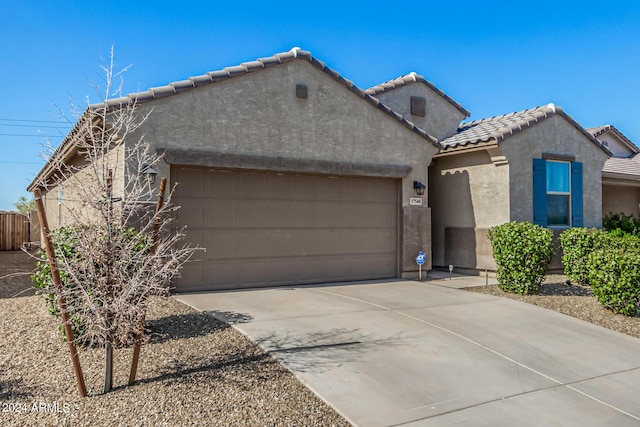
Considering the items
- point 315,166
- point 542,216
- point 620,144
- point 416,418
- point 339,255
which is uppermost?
point 620,144

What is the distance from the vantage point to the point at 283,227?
9547 mm

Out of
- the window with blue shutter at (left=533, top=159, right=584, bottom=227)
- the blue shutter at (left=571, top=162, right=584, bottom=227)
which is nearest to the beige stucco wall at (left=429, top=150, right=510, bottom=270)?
the window with blue shutter at (left=533, top=159, right=584, bottom=227)

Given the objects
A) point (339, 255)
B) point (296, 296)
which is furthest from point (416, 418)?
point (339, 255)

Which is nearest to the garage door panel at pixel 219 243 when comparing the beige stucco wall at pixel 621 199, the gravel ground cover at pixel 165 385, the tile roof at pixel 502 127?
the gravel ground cover at pixel 165 385

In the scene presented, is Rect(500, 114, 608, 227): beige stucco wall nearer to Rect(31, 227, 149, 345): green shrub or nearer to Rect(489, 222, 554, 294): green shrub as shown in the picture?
Rect(489, 222, 554, 294): green shrub

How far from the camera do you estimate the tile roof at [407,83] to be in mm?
13750

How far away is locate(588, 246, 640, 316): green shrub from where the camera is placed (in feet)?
24.8

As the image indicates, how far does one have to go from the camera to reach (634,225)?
14.7 meters

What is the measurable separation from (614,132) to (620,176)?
592cm

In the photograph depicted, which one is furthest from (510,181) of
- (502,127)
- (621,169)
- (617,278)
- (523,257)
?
(621,169)

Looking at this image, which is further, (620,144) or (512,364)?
(620,144)

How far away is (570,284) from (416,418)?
8202 millimetres

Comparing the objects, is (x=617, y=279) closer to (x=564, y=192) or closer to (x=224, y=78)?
(x=564, y=192)

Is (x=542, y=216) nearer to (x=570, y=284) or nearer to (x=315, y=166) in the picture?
(x=570, y=284)
